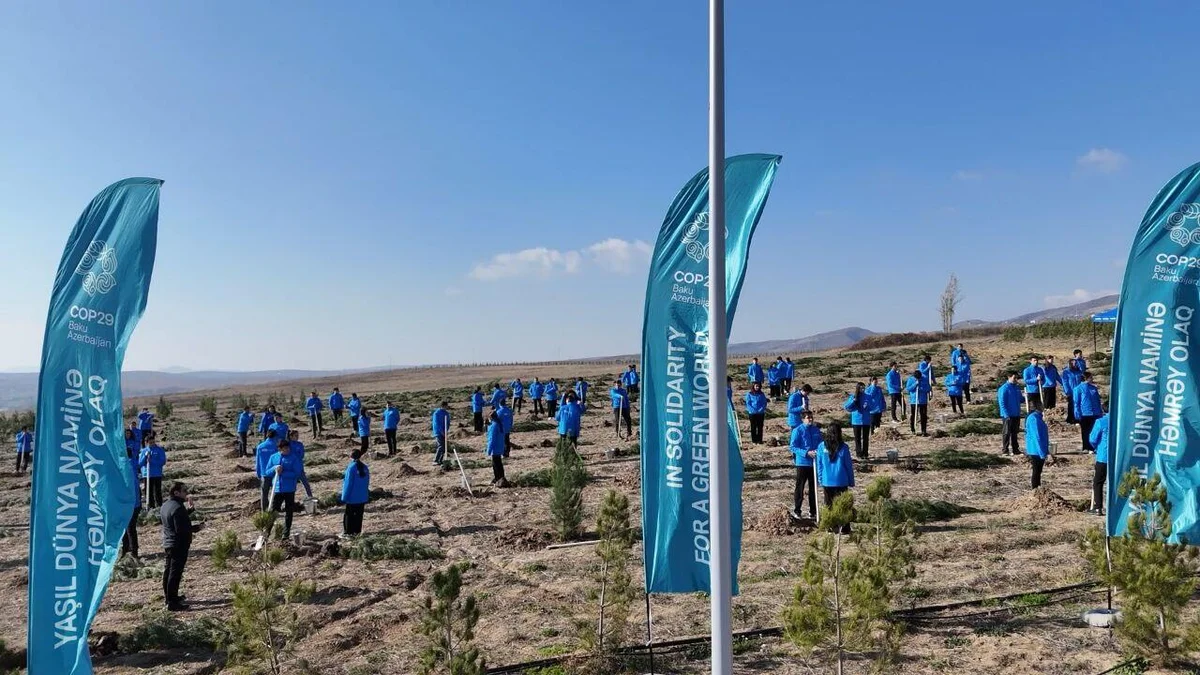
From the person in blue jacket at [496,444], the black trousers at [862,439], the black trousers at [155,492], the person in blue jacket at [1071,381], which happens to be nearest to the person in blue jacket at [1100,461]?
the black trousers at [862,439]

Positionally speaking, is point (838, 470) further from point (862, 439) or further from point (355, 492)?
point (355, 492)

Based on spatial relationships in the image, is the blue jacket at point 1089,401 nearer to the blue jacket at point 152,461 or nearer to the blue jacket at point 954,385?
the blue jacket at point 954,385

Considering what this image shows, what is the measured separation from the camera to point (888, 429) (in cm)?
2398

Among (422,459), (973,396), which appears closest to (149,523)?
(422,459)

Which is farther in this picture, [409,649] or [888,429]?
[888,429]

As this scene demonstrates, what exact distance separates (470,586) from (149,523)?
392 inches

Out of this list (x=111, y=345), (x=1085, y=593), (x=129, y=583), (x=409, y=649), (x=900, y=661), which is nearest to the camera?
(x=111, y=345)

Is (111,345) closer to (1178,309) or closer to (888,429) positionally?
(1178,309)

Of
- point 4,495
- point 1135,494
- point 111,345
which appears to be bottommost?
point 4,495

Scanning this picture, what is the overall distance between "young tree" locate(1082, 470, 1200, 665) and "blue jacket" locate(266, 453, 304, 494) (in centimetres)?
1179

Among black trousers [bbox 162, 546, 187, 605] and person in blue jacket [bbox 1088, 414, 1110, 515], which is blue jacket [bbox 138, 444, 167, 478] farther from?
person in blue jacket [bbox 1088, 414, 1110, 515]

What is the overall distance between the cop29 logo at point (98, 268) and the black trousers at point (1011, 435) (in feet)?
59.3

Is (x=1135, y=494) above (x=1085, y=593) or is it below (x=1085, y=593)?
above

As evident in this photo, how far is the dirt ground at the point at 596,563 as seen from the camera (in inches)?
319
